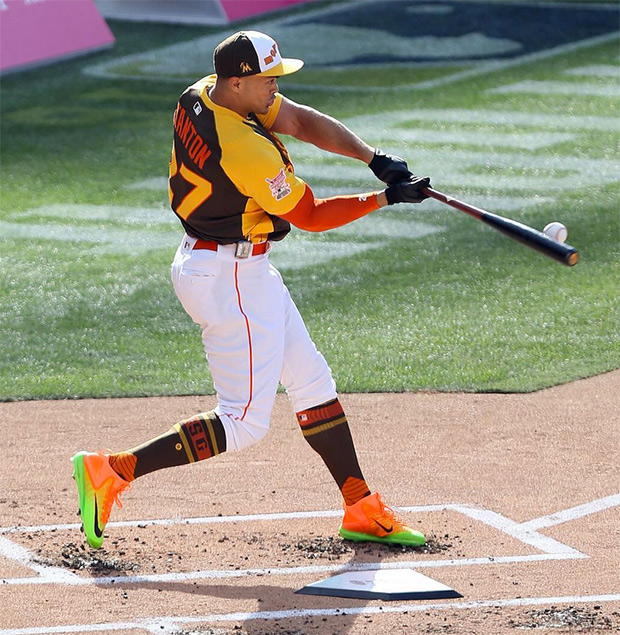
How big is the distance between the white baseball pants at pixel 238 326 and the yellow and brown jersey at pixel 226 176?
0.11 meters

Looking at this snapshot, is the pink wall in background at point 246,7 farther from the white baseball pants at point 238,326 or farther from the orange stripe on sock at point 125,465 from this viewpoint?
the orange stripe on sock at point 125,465

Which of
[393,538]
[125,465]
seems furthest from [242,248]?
[393,538]

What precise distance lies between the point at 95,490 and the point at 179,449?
0.36 m

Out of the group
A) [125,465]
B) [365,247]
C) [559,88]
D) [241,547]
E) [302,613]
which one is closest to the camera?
[302,613]

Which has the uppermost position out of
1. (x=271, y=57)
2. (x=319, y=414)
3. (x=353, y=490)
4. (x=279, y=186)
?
(x=271, y=57)

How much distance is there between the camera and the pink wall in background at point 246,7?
17.7m

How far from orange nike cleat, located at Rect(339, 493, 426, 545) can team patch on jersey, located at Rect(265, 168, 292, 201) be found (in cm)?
130

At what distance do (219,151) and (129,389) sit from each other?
2.70 metres

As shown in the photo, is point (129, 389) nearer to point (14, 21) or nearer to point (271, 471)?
point (271, 471)

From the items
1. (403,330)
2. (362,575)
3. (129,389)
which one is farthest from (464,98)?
(362,575)

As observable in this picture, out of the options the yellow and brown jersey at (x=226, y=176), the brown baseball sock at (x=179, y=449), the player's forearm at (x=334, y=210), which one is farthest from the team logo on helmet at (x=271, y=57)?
the brown baseball sock at (x=179, y=449)

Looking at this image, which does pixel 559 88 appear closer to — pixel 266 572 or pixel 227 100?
pixel 227 100

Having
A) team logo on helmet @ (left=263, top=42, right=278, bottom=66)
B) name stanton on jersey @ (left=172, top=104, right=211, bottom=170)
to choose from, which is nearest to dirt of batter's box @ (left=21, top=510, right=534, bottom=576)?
name stanton on jersey @ (left=172, top=104, right=211, bottom=170)

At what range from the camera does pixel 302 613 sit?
4.48 meters
